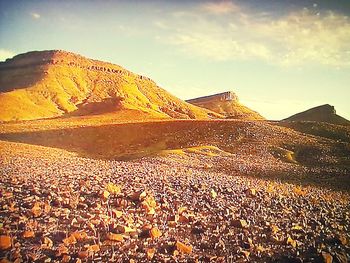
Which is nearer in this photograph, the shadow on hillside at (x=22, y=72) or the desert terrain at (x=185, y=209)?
the desert terrain at (x=185, y=209)

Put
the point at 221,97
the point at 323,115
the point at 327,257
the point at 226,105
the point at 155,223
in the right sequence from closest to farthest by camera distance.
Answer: the point at 327,257
the point at 155,223
the point at 323,115
the point at 226,105
the point at 221,97

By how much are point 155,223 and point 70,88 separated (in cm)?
7805

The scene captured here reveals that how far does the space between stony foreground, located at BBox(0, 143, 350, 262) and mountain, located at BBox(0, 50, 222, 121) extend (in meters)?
44.6

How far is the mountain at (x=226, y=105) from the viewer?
98125 mm

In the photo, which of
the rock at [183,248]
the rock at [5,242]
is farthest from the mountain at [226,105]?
the rock at [5,242]

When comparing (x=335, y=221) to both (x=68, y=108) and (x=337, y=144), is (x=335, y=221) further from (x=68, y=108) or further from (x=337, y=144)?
(x=68, y=108)

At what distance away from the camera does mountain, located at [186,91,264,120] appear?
322 feet

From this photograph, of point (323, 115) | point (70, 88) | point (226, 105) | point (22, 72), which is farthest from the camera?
point (226, 105)

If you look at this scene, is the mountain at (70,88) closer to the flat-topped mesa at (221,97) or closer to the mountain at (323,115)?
the flat-topped mesa at (221,97)

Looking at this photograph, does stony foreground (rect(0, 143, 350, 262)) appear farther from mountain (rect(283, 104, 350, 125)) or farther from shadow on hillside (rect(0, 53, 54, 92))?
shadow on hillside (rect(0, 53, 54, 92))

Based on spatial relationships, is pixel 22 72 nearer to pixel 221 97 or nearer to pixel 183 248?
pixel 221 97

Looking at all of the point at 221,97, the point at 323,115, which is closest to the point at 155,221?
the point at 323,115

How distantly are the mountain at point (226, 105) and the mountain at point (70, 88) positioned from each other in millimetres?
12907

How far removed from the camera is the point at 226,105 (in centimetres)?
10650
